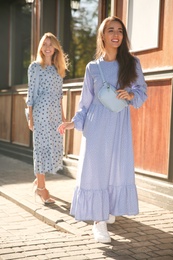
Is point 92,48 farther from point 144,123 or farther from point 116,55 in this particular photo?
point 116,55

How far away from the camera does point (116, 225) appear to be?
4.39m

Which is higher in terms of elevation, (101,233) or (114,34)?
(114,34)

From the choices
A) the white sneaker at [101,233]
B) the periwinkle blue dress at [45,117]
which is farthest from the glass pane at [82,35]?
the white sneaker at [101,233]

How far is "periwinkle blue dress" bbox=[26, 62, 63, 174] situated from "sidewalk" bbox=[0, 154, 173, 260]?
48 centimetres

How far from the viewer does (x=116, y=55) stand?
4.04m

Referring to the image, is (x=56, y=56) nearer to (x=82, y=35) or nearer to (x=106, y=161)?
(x=106, y=161)

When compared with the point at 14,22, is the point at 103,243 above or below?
below

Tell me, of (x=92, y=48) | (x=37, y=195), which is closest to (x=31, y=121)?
(x=37, y=195)

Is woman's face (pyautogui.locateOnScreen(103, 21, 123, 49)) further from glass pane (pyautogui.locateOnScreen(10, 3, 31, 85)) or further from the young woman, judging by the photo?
glass pane (pyautogui.locateOnScreen(10, 3, 31, 85))

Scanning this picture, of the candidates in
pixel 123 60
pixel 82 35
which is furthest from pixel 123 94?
pixel 82 35

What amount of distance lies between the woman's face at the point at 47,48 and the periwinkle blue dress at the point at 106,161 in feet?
4.48

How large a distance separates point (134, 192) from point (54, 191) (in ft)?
7.40

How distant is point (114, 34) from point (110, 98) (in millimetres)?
559

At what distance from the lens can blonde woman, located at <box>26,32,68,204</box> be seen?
5.26 metres
